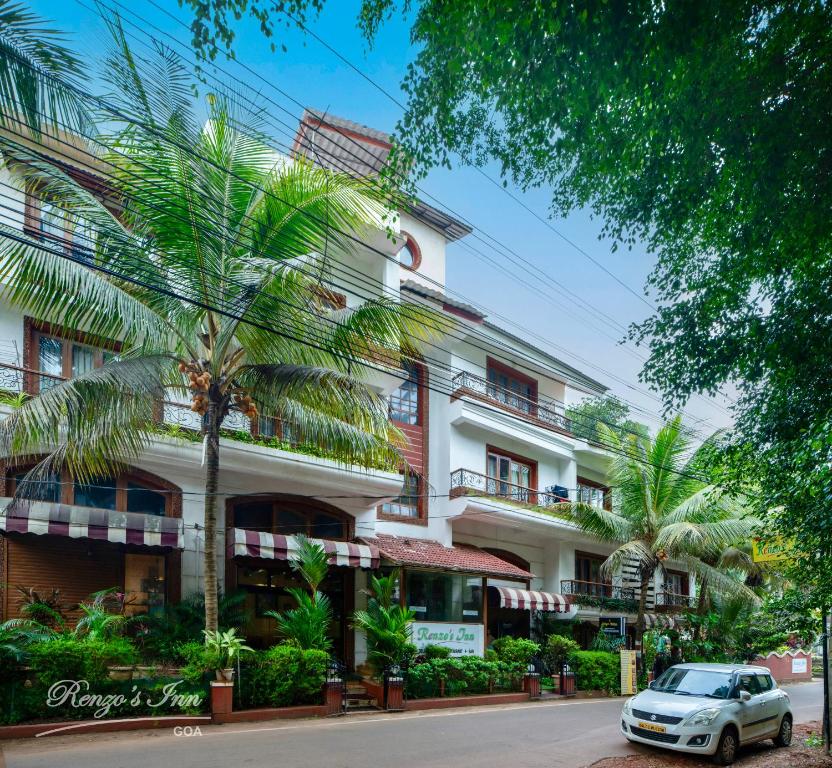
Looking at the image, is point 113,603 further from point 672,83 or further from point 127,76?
point 672,83

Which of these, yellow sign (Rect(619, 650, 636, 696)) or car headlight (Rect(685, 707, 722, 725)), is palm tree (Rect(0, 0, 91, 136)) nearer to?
car headlight (Rect(685, 707, 722, 725))

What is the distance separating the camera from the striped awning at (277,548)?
18.7 m

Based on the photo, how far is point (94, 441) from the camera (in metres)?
13.8

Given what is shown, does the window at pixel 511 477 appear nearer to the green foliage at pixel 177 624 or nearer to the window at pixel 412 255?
the window at pixel 412 255

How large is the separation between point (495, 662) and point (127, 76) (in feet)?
52.6

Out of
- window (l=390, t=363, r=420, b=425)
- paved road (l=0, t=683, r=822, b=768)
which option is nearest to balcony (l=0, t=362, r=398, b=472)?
paved road (l=0, t=683, r=822, b=768)

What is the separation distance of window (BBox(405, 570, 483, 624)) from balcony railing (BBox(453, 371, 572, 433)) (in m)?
5.79

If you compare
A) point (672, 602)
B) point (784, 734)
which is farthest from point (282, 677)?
point (672, 602)

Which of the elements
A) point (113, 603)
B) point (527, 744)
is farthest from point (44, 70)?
point (527, 744)

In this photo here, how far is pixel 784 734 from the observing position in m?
15.4

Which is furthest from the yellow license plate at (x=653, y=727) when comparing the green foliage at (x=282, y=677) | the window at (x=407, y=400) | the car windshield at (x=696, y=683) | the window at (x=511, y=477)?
the window at (x=511, y=477)

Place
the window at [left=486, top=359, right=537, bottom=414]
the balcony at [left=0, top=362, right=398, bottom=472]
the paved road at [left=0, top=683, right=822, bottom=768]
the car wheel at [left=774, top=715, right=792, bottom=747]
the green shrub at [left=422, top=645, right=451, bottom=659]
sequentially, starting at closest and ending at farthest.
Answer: the paved road at [left=0, top=683, right=822, bottom=768]
the car wheel at [left=774, top=715, right=792, bottom=747]
the balcony at [left=0, top=362, right=398, bottom=472]
the green shrub at [left=422, top=645, right=451, bottom=659]
the window at [left=486, top=359, right=537, bottom=414]

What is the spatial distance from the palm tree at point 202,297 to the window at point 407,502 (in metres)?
9.08

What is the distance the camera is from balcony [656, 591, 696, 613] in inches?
1346
